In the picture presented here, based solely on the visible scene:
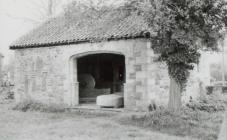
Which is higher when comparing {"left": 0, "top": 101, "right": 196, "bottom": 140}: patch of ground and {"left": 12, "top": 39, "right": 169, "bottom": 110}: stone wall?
{"left": 12, "top": 39, "right": 169, "bottom": 110}: stone wall

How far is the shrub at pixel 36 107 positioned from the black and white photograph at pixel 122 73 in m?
0.05

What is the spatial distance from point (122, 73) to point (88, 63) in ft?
7.46

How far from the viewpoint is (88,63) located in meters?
21.0

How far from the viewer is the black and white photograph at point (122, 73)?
1060 cm

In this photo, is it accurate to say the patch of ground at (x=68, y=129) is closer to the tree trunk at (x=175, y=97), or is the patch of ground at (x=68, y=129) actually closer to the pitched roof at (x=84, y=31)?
the tree trunk at (x=175, y=97)

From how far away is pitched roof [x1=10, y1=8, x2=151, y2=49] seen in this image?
45.6 ft

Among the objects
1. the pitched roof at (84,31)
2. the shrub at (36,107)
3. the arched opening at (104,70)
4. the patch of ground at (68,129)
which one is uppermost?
the pitched roof at (84,31)

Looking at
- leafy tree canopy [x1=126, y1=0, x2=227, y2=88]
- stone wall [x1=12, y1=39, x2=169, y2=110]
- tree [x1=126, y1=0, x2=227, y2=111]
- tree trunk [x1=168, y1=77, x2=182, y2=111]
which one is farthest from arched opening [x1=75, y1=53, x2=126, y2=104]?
leafy tree canopy [x1=126, y1=0, x2=227, y2=88]

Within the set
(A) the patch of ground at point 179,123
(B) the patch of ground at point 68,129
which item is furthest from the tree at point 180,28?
(B) the patch of ground at point 68,129

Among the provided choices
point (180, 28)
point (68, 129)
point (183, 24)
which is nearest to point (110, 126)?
point (68, 129)

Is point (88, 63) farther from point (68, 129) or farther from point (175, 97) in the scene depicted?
point (68, 129)

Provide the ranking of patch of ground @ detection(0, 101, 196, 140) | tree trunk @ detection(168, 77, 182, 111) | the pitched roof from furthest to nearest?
1. the pitched roof
2. tree trunk @ detection(168, 77, 182, 111)
3. patch of ground @ detection(0, 101, 196, 140)

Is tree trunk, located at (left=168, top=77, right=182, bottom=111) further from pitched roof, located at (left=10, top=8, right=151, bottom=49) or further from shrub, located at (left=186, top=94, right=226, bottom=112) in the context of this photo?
shrub, located at (left=186, top=94, right=226, bottom=112)

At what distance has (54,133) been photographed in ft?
33.9
